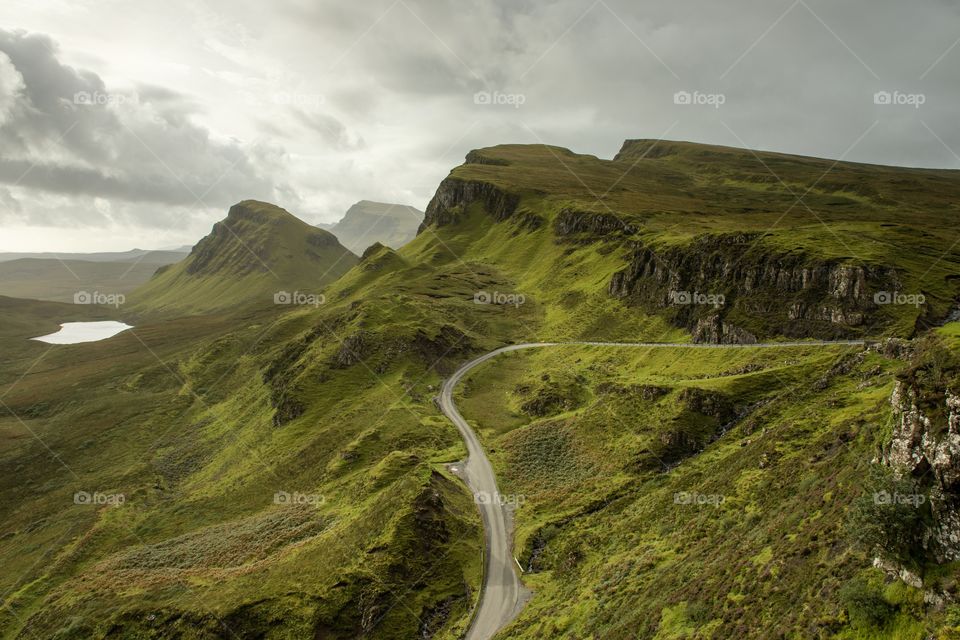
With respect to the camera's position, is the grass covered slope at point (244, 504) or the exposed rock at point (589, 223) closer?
the grass covered slope at point (244, 504)

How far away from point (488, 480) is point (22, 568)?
65619 millimetres

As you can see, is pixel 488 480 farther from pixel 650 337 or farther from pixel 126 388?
pixel 126 388

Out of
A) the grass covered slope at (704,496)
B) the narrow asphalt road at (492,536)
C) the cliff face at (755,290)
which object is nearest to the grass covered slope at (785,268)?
the cliff face at (755,290)

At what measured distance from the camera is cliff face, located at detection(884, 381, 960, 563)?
20.1 metres

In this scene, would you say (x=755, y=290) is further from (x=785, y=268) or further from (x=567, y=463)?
(x=567, y=463)

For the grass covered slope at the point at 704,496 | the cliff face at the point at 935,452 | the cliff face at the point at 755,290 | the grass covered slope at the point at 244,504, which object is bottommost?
the grass covered slope at the point at 244,504

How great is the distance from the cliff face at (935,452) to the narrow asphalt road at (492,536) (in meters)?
30.4

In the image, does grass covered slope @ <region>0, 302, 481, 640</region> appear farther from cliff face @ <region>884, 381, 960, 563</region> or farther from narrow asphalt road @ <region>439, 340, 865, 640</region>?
cliff face @ <region>884, 381, 960, 563</region>

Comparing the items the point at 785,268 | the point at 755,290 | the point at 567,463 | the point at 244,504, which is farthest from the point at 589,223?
the point at 244,504

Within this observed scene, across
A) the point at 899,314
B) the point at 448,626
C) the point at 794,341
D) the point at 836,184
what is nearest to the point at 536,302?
the point at 794,341

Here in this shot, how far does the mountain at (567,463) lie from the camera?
2541 cm

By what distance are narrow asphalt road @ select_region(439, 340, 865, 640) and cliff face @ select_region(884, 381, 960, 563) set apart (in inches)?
1198

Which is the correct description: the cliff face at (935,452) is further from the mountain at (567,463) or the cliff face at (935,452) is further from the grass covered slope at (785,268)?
the grass covered slope at (785,268)

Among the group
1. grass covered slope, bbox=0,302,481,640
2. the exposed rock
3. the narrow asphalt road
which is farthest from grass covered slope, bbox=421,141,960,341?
grass covered slope, bbox=0,302,481,640
